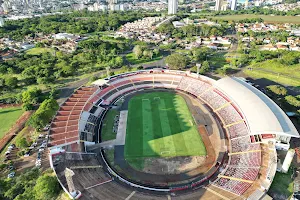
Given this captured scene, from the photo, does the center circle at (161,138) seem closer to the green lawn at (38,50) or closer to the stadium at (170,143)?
the stadium at (170,143)

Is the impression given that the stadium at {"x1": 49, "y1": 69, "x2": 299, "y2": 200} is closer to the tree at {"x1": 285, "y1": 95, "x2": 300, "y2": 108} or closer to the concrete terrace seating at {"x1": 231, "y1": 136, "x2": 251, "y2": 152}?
the concrete terrace seating at {"x1": 231, "y1": 136, "x2": 251, "y2": 152}

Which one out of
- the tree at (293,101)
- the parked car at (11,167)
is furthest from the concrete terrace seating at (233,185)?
the parked car at (11,167)

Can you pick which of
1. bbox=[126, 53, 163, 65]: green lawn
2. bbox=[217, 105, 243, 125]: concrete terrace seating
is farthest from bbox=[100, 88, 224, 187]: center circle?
bbox=[126, 53, 163, 65]: green lawn

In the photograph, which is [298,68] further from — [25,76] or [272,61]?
[25,76]

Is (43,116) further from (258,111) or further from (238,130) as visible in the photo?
(258,111)

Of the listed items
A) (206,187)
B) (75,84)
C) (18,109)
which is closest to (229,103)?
(206,187)

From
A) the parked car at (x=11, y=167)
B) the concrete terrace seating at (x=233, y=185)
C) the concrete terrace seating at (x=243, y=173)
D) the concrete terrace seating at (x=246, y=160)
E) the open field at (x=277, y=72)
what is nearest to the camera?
the concrete terrace seating at (x=233, y=185)

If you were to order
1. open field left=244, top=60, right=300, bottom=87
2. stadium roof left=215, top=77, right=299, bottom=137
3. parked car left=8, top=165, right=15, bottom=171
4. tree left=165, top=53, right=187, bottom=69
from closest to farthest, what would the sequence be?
stadium roof left=215, top=77, right=299, bottom=137
parked car left=8, top=165, right=15, bottom=171
open field left=244, top=60, right=300, bottom=87
tree left=165, top=53, right=187, bottom=69
